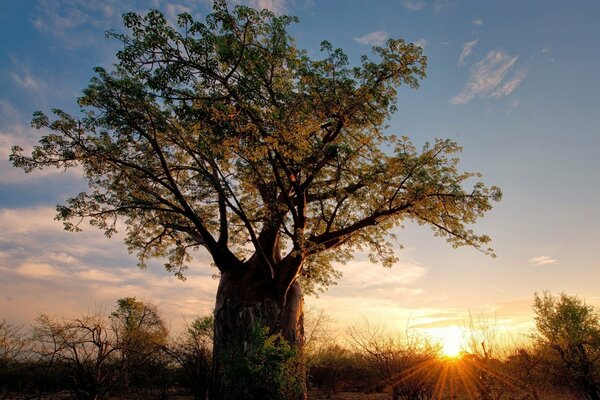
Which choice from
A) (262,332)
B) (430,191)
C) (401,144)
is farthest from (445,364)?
(401,144)

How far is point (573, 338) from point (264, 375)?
1648cm

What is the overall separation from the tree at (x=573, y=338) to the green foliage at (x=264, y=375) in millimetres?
8491

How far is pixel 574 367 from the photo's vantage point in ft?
37.3

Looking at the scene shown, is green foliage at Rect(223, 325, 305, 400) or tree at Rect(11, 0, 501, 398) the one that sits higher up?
tree at Rect(11, 0, 501, 398)

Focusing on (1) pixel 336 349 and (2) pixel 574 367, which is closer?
(2) pixel 574 367

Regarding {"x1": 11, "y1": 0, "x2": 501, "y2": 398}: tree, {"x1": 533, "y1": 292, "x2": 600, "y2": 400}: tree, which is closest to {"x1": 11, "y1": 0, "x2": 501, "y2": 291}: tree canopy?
{"x1": 11, "y1": 0, "x2": 501, "y2": 398}: tree

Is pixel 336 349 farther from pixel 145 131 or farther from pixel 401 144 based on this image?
pixel 145 131

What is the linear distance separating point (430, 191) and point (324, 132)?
3.48 m

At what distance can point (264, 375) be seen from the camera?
6078 mm

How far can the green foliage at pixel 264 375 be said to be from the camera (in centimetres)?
603

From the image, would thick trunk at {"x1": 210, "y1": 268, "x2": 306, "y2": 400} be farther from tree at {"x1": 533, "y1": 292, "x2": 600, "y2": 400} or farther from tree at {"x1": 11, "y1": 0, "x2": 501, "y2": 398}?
tree at {"x1": 533, "y1": 292, "x2": 600, "y2": 400}

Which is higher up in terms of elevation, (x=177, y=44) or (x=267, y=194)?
(x=177, y=44)

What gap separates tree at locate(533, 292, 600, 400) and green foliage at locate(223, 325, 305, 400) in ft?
27.9

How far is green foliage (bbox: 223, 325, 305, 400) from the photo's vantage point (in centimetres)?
603
